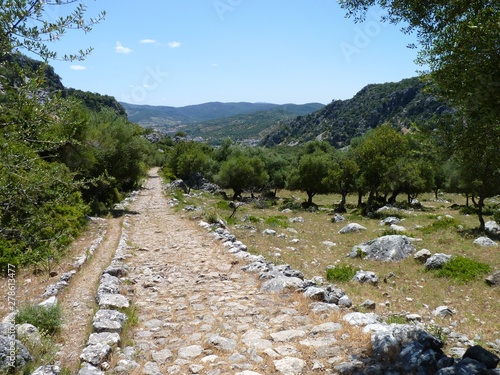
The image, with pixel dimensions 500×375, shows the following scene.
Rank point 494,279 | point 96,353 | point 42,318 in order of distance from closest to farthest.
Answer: point 96,353 → point 42,318 → point 494,279

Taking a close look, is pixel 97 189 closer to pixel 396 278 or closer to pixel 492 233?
pixel 396 278

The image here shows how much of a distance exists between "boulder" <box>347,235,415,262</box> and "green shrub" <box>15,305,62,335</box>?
48.5 ft

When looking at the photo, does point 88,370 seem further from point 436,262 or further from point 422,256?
point 422,256

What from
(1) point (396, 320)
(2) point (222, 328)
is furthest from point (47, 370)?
(1) point (396, 320)

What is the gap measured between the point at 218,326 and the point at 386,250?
12823mm

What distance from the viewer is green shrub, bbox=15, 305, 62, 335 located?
24.2 feet

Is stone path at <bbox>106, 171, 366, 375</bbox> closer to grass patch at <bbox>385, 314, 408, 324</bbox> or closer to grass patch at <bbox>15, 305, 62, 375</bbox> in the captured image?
grass patch at <bbox>15, 305, 62, 375</bbox>

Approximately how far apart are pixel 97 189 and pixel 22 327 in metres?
24.7

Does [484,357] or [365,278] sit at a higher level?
[484,357]

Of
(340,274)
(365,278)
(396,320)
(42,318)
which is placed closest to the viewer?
(42,318)

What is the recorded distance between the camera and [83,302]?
31.8 ft

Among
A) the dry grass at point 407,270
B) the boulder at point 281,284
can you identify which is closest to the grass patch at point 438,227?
the dry grass at point 407,270

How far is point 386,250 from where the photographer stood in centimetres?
1862

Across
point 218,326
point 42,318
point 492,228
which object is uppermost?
point 42,318
